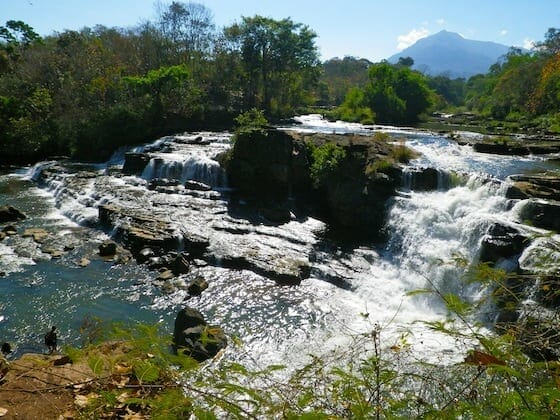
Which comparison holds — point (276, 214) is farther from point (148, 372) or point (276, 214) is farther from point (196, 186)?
point (148, 372)

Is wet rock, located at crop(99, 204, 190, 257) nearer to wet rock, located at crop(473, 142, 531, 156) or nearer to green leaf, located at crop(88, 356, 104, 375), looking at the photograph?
green leaf, located at crop(88, 356, 104, 375)

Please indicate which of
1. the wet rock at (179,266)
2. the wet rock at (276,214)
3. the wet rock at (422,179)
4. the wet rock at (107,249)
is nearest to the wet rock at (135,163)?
the wet rock at (276,214)

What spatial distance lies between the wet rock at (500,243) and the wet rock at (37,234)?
13.6 meters

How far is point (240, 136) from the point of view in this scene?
1720 centimetres

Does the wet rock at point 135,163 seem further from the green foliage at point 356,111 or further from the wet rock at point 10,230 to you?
the green foliage at point 356,111

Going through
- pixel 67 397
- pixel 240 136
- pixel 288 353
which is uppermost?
pixel 240 136

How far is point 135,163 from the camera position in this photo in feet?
66.4

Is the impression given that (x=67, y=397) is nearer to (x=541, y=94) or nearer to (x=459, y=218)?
(x=459, y=218)

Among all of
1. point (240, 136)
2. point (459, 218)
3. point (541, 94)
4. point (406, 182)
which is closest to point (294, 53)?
point (541, 94)

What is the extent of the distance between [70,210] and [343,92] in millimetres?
60707

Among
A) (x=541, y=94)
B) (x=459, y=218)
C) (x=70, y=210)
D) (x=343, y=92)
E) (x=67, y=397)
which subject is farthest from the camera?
(x=343, y=92)

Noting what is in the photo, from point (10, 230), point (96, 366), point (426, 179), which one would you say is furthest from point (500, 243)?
point (10, 230)

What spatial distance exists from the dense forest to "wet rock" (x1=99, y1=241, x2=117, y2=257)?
1177cm

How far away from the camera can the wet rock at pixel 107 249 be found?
39.4ft
